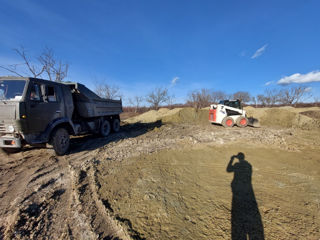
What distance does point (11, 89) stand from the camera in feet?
12.1

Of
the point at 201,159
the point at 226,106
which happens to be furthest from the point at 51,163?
the point at 226,106

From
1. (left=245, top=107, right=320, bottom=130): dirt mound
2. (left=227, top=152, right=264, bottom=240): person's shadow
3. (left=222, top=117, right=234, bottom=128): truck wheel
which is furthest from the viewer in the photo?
(left=245, top=107, right=320, bottom=130): dirt mound

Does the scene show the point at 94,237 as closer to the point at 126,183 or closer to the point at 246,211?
the point at 126,183

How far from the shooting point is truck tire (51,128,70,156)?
419 cm

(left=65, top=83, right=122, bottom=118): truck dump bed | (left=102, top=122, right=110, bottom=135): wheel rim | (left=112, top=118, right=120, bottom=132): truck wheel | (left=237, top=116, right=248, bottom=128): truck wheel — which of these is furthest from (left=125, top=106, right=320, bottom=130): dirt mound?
(left=65, top=83, right=122, bottom=118): truck dump bed

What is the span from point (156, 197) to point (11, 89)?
493cm

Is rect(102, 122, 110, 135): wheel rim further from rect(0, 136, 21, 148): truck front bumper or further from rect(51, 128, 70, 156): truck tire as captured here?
rect(0, 136, 21, 148): truck front bumper

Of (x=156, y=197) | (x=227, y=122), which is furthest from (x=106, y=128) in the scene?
(x=227, y=122)

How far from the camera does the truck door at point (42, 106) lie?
3674 millimetres

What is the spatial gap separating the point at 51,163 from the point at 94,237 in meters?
3.20

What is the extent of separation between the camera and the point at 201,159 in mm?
4297

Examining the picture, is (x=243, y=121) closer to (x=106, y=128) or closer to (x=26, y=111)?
(x=106, y=128)

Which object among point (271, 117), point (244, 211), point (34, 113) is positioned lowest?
point (244, 211)

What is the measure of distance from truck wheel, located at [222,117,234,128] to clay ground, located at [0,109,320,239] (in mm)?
6045
